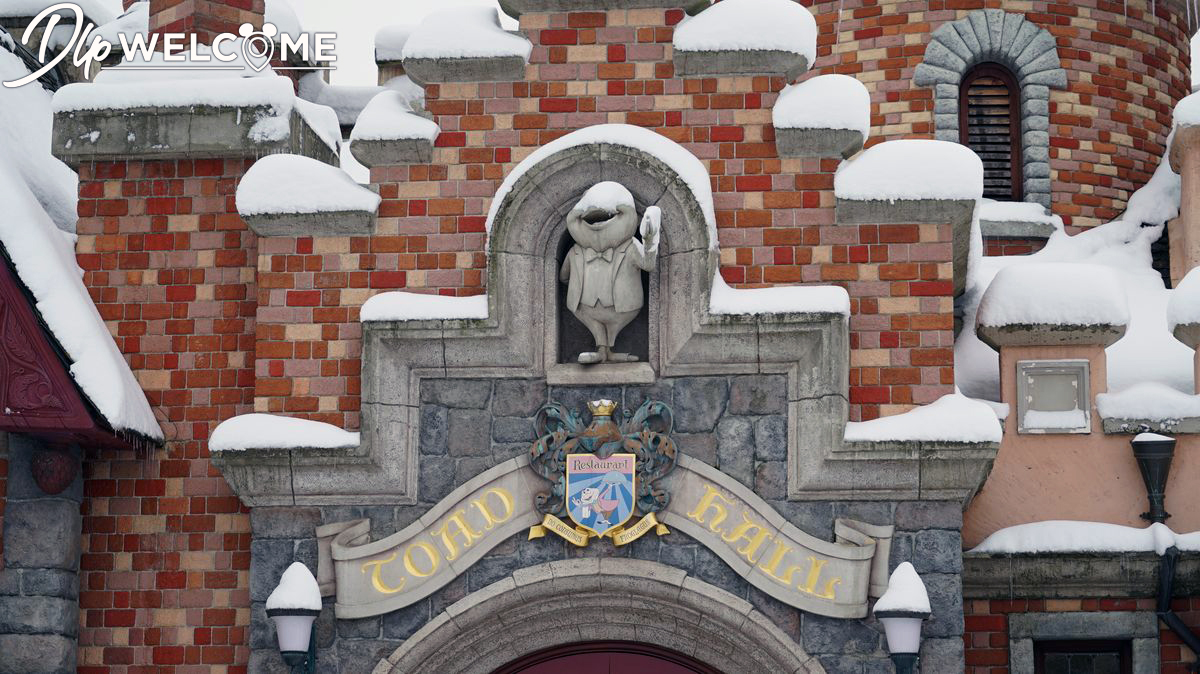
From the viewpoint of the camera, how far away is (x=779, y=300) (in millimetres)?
10891

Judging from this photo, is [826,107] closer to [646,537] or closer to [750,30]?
[750,30]

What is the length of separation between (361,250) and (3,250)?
7.36ft

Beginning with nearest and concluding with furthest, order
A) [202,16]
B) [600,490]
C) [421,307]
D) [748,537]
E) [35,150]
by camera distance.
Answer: [748,537], [600,490], [421,307], [202,16], [35,150]

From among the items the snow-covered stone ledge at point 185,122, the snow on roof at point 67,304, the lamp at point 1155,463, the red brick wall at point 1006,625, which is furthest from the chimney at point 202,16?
the lamp at point 1155,463

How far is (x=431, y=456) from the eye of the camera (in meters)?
11.1

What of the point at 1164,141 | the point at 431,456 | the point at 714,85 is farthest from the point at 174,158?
the point at 1164,141

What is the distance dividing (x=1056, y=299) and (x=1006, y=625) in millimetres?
2194

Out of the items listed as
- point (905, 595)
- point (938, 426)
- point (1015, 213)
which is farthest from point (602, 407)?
point (1015, 213)

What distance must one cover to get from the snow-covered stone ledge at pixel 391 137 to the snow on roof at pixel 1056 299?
→ 12.9 ft

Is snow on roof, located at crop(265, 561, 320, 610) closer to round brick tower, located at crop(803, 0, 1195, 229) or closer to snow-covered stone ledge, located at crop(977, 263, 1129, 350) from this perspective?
snow-covered stone ledge, located at crop(977, 263, 1129, 350)

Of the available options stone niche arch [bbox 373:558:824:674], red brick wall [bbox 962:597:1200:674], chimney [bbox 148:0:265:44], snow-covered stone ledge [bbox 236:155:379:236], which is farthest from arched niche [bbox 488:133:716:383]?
chimney [bbox 148:0:265:44]

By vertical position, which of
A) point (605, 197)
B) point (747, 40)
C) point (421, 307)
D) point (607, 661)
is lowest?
point (607, 661)

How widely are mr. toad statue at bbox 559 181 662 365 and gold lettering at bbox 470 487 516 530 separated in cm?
94

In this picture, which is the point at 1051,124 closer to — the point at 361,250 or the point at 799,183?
the point at 799,183
